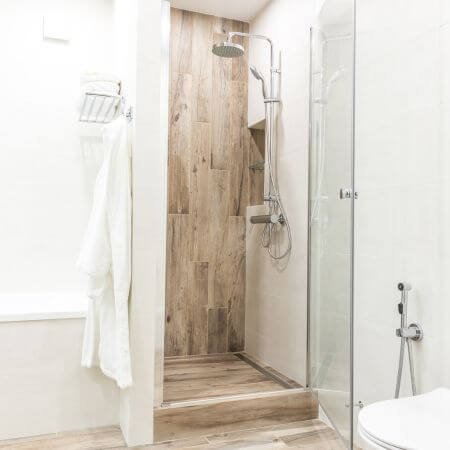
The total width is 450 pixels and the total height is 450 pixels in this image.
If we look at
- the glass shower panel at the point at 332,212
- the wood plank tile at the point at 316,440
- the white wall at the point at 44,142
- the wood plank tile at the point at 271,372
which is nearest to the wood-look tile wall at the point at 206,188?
the wood plank tile at the point at 271,372

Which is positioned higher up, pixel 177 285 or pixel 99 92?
pixel 99 92

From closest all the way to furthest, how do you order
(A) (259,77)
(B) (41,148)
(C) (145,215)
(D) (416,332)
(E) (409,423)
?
(E) (409,423) → (D) (416,332) → (C) (145,215) → (B) (41,148) → (A) (259,77)

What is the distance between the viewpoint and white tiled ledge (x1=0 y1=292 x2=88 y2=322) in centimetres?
224

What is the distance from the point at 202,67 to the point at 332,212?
5.87 feet

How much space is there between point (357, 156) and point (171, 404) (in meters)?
1.50

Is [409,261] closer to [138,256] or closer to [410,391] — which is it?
[410,391]

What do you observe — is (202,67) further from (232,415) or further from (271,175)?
(232,415)

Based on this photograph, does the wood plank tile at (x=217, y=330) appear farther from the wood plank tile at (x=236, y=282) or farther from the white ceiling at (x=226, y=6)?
the white ceiling at (x=226, y=6)

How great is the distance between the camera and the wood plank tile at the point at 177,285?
3.33 m

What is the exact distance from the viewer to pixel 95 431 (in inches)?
91.3

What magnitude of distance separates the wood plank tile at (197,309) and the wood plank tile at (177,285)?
3 centimetres

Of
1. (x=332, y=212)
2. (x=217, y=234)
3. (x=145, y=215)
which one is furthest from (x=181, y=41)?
(x=332, y=212)

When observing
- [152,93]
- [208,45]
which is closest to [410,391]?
[152,93]

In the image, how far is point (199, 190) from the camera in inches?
134
